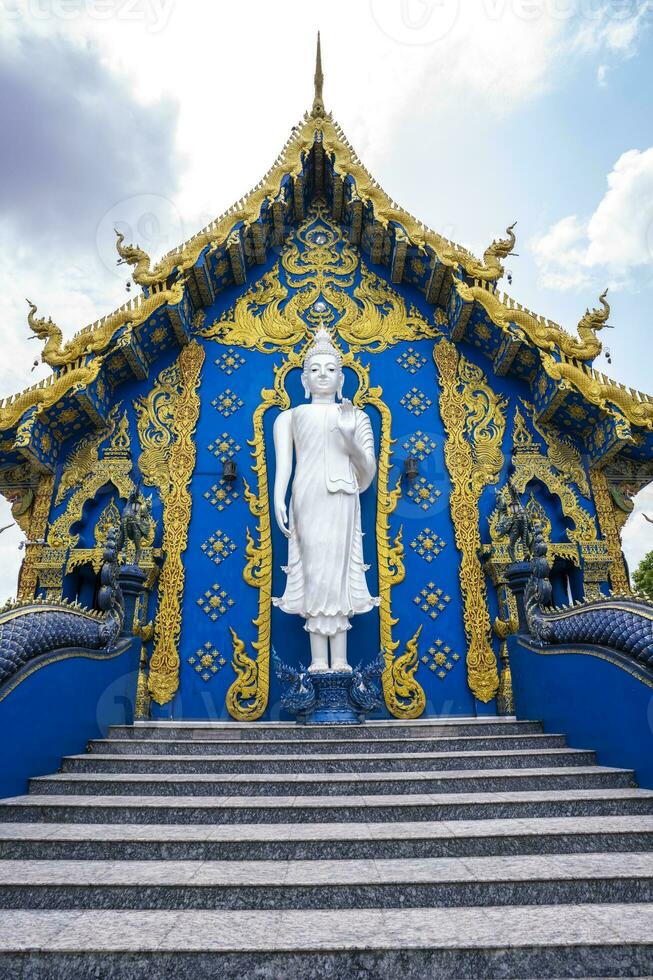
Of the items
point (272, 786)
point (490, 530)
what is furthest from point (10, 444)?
point (490, 530)

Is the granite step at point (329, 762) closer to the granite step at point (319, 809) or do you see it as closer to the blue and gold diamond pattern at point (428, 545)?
the granite step at point (319, 809)

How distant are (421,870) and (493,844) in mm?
444

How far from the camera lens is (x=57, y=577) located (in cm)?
575

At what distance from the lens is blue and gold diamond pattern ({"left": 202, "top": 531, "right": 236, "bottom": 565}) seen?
20.2 feet

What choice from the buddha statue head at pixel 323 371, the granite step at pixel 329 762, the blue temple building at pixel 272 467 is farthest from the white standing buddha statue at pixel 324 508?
the granite step at pixel 329 762

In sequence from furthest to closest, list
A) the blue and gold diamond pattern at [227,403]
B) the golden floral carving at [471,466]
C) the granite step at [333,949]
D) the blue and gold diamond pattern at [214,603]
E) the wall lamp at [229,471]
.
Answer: the blue and gold diamond pattern at [227,403] → the wall lamp at [229,471] → the blue and gold diamond pattern at [214,603] → the golden floral carving at [471,466] → the granite step at [333,949]

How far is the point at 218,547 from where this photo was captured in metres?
6.20

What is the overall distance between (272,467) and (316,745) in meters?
3.30

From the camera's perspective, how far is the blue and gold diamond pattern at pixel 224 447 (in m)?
6.60

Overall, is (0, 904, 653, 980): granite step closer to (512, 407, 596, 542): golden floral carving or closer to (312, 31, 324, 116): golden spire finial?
(512, 407, 596, 542): golden floral carving

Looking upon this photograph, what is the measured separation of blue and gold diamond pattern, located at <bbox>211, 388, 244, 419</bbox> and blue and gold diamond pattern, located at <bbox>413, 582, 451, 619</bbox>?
117 inches

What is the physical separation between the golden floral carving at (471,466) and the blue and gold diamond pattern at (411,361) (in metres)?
0.18

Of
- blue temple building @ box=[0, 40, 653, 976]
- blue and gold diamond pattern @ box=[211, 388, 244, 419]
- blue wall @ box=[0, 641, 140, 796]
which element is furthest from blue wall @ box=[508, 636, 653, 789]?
blue and gold diamond pattern @ box=[211, 388, 244, 419]

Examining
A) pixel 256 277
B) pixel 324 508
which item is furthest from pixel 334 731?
pixel 256 277
